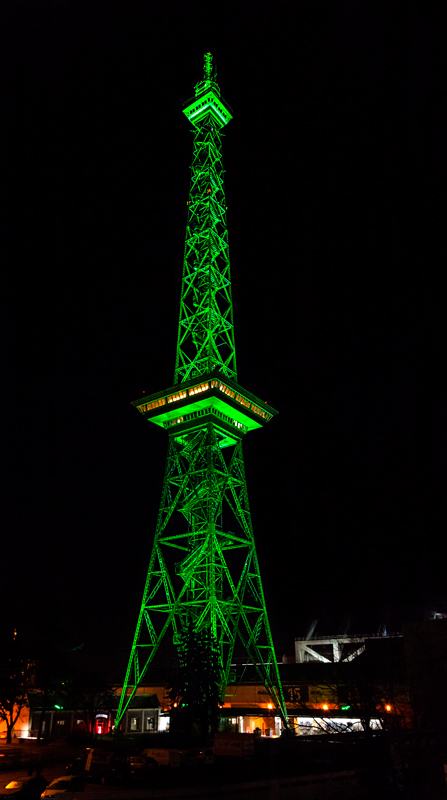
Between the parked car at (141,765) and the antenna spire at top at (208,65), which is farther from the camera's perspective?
the antenna spire at top at (208,65)

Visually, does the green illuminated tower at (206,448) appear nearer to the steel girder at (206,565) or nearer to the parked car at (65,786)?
the steel girder at (206,565)

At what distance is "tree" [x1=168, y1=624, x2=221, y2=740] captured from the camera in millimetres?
30141

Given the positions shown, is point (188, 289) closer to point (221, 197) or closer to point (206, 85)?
point (221, 197)

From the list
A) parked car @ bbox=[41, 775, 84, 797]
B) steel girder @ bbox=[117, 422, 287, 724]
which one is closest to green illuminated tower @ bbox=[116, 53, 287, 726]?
steel girder @ bbox=[117, 422, 287, 724]

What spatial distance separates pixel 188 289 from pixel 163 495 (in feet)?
60.7

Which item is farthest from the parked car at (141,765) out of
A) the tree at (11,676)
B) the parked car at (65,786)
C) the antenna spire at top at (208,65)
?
the antenna spire at top at (208,65)

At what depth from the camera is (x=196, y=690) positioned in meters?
30.8

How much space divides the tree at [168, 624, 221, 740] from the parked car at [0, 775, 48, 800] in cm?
885

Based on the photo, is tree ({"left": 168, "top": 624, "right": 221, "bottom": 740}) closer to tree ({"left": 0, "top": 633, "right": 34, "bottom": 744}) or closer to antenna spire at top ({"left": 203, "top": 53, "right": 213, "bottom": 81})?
tree ({"left": 0, "top": 633, "right": 34, "bottom": 744})

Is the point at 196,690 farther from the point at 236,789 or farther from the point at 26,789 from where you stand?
the point at 236,789

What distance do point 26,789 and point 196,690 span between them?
35.3 feet

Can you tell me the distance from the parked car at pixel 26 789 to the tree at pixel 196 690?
29.0 feet

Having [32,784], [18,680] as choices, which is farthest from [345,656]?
[32,784]

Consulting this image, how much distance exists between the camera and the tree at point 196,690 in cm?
3014
